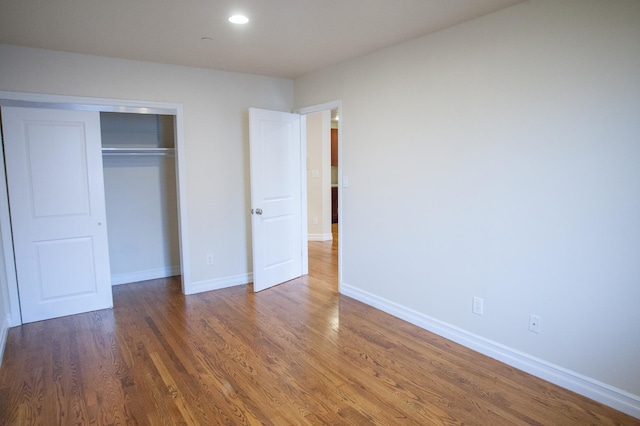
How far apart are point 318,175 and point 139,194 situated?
131 inches

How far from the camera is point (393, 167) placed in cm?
349

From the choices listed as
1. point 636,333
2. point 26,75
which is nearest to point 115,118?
point 26,75

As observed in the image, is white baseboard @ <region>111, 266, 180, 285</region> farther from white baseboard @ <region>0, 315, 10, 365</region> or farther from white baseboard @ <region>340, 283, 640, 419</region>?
white baseboard @ <region>340, 283, 640, 419</region>

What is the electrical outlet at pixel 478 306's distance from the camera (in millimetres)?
2869

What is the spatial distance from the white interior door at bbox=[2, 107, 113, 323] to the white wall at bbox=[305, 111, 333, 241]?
392 centimetres

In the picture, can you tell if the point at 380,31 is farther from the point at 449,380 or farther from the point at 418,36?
the point at 449,380

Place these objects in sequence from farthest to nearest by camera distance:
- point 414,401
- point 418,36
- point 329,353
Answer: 1. point 418,36
2. point 329,353
3. point 414,401

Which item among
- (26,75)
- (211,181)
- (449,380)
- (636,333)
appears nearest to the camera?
(636,333)

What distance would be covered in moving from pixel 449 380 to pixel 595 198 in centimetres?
143

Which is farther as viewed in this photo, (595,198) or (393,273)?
(393,273)

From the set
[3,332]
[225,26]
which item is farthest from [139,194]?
[225,26]

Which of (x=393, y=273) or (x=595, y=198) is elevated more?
(x=595, y=198)

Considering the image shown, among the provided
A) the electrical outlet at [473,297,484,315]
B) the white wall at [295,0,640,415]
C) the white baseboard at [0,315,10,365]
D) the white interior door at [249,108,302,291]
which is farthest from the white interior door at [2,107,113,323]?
the electrical outlet at [473,297,484,315]

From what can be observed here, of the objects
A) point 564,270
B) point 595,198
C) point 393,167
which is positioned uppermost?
point 393,167
